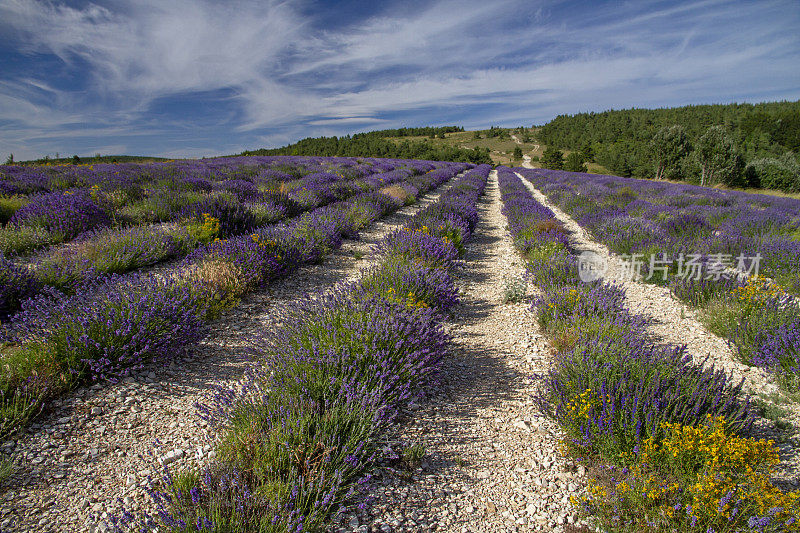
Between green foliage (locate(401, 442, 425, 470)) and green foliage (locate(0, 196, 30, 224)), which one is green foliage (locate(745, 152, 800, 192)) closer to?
green foliage (locate(401, 442, 425, 470))

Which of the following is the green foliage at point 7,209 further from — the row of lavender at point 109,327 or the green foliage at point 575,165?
the green foliage at point 575,165

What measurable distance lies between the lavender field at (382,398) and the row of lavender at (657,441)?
17mm

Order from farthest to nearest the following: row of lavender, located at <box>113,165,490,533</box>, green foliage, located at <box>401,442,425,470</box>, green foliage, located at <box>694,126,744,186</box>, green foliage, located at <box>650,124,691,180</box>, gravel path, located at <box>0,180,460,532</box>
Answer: green foliage, located at <box>650,124,691,180</box>, green foliage, located at <box>694,126,744,186</box>, green foliage, located at <box>401,442,425,470</box>, gravel path, located at <box>0,180,460,532</box>, row of lavender, located at <box>113,165,490,533</box>

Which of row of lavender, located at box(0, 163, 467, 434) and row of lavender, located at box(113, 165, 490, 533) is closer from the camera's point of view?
row of lavender, located at box(113, 165, 490, 533)

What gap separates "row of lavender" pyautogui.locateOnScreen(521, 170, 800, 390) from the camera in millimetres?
3340

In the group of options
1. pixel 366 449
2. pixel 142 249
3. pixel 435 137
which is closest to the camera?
pixel 366 449

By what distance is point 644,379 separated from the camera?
2.40 m

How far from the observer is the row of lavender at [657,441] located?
1.62m

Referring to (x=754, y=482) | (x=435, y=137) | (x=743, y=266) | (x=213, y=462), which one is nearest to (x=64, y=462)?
(x=213, y=462)

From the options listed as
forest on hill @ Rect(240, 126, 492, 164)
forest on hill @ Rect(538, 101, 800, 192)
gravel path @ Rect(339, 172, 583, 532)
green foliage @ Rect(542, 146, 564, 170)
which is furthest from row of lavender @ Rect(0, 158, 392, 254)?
green foliage @ Rect(542, 146, 564, 170)

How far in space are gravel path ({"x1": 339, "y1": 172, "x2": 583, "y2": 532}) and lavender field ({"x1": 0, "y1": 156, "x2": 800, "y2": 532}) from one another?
0.01m

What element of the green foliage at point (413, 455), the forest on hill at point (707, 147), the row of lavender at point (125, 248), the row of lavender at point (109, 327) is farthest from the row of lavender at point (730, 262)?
the forest on hill at point (707, 147)

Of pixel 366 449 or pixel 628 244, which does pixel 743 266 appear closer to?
pixel 628 244

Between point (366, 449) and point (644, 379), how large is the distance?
1.96 metres
